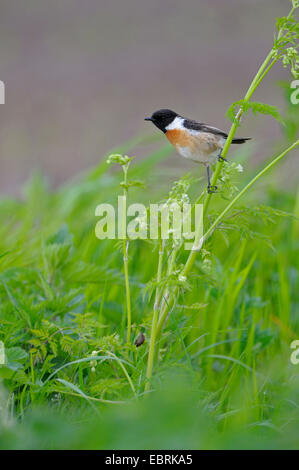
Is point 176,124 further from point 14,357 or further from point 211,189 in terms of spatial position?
→ point 14,357

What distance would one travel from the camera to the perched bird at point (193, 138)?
2000mm

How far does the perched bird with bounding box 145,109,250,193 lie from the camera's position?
6.56 ft

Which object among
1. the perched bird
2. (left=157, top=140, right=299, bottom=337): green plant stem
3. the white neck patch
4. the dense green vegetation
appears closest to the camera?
the dense green vegetation

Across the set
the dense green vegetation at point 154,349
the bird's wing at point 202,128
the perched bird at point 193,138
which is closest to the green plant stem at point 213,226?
the dense green vegetation at point 154,349

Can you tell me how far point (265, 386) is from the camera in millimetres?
2066

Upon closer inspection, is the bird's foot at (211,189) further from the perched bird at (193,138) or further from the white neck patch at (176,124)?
the white neck patch at (176,124)

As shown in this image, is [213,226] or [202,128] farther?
[202,128]

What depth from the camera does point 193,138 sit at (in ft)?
6.64

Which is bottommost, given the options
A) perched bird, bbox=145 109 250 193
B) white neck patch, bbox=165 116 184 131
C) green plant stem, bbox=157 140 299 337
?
green plant stem, bbox=157 140 299 337

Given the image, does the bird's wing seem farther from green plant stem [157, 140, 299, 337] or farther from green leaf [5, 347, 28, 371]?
green leaf [5, 347, 28, 371]

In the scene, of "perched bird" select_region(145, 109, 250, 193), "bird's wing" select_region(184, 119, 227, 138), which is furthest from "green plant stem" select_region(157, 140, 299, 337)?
"bird's wing" select_region(184, 119, 227, 138)

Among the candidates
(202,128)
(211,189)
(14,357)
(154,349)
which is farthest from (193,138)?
(14,357)
